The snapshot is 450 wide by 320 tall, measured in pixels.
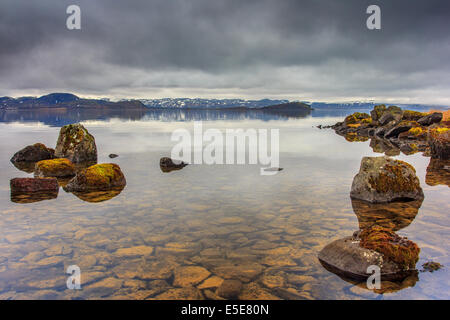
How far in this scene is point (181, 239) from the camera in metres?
9.66

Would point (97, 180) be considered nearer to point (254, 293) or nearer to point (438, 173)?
point (254, 293)

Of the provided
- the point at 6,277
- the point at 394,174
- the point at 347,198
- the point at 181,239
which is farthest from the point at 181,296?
the point at 394,174

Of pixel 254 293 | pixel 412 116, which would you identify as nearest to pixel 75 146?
pixel 254 293

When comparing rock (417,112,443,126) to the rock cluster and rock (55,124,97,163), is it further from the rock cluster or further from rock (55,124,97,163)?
the rock cluster

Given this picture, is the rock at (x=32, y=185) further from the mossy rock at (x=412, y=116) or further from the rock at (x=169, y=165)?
the mossy rock at (x=412, y=116)

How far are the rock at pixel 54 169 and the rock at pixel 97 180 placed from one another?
3279 mm

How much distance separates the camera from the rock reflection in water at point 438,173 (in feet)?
57.0

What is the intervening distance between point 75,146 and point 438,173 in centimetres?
2524

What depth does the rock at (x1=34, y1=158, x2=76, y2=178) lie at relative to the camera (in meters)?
18.3

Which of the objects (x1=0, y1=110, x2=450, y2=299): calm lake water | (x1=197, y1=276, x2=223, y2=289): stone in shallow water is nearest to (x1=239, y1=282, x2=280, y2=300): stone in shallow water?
(x1=0, y1=110, x2=450, y2=299): calm lake water
